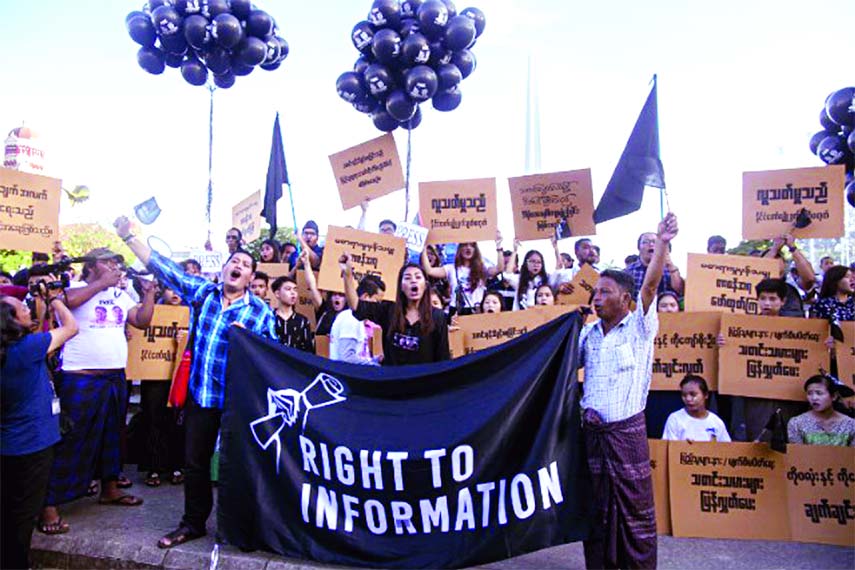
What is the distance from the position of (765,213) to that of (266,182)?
5.09 m

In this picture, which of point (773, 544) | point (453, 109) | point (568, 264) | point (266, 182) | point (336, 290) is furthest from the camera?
point (453, 109)

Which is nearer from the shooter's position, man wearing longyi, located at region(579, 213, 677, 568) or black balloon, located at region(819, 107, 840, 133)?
man wearing longyi, located at region(579, 213, 677, 568)

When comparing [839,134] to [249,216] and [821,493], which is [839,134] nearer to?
[821,493]

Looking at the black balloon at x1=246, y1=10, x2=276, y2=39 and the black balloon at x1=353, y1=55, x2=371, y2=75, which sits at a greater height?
the black balloon at x1=246, y1=10, x2=276, y2=39

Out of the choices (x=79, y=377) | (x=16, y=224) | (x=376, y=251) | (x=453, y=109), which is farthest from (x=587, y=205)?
(x=16, y=224)

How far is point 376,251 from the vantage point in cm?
646

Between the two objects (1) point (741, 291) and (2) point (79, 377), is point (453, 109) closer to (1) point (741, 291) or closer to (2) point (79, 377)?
(1) point (741, 291)

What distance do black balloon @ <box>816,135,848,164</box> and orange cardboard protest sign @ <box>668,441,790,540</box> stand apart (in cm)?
515

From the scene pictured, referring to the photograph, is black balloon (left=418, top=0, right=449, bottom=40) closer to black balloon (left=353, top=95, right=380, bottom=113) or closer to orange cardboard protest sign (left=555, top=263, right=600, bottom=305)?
black balloon (left=353, top=95, right=380, bottom=113)

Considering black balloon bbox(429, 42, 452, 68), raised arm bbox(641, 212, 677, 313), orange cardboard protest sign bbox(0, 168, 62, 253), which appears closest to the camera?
raised arm bbox(641, 212, 677, 313)

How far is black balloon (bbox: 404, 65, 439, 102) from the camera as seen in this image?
8.32m

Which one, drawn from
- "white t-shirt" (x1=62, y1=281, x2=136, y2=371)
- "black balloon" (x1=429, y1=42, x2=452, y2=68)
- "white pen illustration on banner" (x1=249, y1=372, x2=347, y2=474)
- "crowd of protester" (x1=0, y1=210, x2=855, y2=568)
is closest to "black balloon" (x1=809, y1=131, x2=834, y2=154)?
"crowd of protester" (x1=0, y1=210, x2=855, y2=568)

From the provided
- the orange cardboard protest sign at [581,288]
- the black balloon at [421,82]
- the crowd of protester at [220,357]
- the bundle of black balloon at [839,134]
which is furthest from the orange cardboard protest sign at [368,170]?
the bundle of black balloon at [839,134]

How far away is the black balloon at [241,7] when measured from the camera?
33.1 ft
